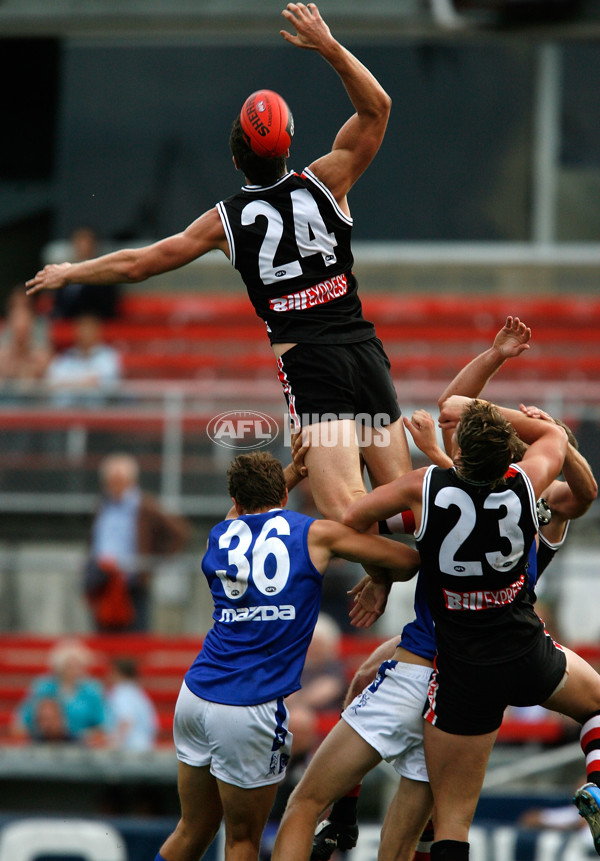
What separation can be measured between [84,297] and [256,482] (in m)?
7.99

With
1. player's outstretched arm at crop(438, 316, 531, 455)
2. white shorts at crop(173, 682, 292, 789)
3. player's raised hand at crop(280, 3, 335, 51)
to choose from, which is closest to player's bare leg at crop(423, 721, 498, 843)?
white shorts at crop(173, 682, 292, 789)

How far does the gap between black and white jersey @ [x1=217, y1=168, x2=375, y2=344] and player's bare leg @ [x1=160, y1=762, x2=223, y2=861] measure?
2.01 m

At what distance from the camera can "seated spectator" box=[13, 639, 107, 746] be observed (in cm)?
979

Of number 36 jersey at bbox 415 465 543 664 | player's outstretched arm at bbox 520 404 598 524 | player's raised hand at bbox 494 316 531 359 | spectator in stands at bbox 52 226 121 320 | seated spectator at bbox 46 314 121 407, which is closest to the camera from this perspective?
number 36 jersey at bbox 415 465 543 664

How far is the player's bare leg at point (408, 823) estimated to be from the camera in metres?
5.44

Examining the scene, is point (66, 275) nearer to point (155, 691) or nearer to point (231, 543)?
point (231, 543)

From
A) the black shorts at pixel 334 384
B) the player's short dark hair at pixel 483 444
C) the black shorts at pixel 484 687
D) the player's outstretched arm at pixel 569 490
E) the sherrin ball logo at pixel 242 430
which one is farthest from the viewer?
the sherrin ball logo at pixel 242 430

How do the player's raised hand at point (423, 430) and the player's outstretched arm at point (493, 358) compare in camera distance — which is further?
the player's outstretched arm at point (493, 358)

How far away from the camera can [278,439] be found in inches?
401

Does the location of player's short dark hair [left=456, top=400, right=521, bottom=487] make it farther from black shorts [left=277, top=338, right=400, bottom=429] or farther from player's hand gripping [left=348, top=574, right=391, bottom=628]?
player's hand gripping [left=348, top=574, right=391, bottom=628]

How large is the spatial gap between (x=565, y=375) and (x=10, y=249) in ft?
27.1

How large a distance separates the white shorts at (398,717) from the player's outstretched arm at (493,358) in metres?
1.04

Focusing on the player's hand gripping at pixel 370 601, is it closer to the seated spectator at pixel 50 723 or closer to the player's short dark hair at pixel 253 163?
the player's short dark hair at pixel 253 163

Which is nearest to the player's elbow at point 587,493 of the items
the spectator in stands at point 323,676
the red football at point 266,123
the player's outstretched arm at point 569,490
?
the player's outstretched arm at point 569,490
